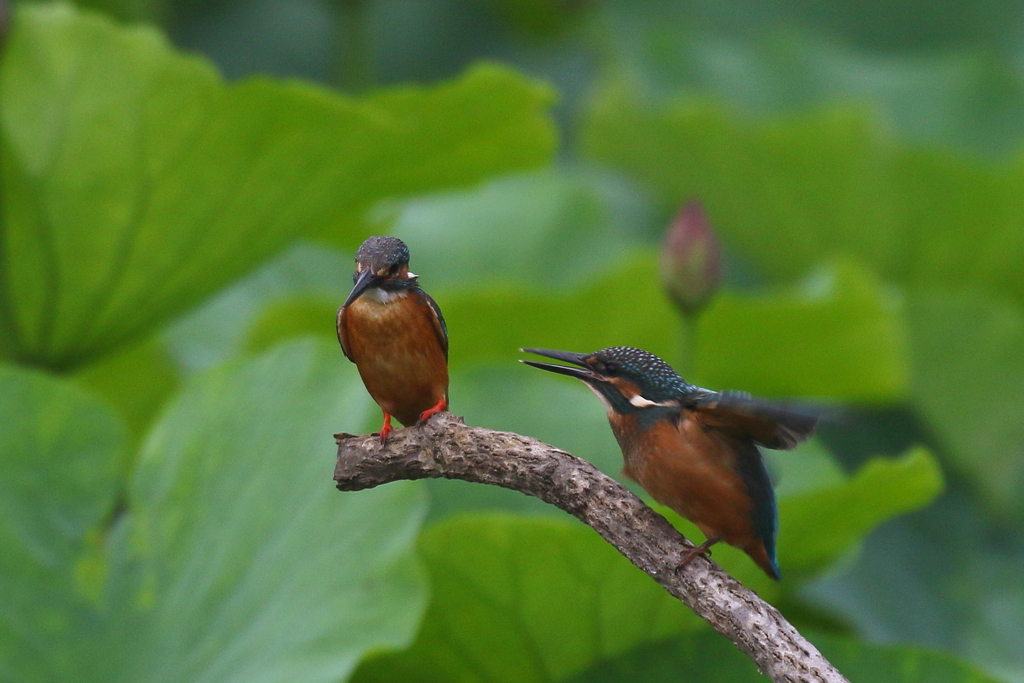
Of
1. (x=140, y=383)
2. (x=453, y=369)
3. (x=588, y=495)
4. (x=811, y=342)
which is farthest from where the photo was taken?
(x=140, y=383)

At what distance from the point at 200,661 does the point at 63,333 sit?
1.92 feet

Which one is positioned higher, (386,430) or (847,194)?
(847,194)

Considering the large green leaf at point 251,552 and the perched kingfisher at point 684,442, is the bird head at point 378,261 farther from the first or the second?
the large green leaf at point 251,552

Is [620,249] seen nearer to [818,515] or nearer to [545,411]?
[545,411]

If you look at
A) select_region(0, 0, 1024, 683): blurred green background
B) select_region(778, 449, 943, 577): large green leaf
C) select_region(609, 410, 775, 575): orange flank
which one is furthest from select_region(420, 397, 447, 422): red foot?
select_region(778, 449, 943, 577): large green leaf

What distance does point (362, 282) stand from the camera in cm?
58

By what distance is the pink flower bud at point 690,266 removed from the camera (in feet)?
4.46

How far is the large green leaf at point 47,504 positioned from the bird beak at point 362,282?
0.88 metres

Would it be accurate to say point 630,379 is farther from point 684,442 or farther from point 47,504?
point 47,504

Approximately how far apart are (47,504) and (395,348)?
94cm

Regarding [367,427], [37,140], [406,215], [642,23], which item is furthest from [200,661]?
[642,23]

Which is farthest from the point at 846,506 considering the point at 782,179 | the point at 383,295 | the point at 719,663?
the point at 782,179

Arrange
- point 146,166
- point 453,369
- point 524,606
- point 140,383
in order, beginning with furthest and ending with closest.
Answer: point 140,383 → point 453,369 → point 146,166 → point 524,606

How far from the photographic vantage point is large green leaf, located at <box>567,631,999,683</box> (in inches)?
49.2
